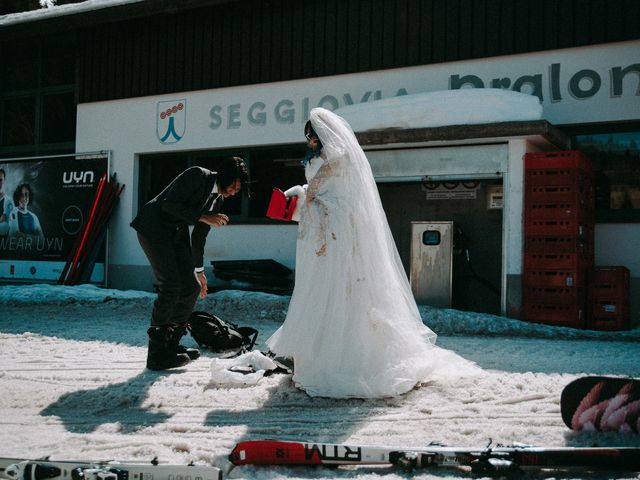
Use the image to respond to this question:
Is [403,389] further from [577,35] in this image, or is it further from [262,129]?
[262,129]

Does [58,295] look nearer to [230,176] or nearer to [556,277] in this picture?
[230,176]

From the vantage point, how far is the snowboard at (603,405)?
344 centimetres

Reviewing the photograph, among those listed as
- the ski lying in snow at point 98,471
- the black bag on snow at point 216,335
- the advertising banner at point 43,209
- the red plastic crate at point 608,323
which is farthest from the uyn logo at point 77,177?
the ski lying in snow at point 98,471

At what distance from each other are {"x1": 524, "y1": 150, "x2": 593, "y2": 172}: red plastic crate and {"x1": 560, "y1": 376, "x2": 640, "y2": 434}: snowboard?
513 cm

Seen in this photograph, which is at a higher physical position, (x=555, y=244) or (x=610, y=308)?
(x=555, y=244)

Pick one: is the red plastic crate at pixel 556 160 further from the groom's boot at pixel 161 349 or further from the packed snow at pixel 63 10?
the packed snow at pixel 63 10

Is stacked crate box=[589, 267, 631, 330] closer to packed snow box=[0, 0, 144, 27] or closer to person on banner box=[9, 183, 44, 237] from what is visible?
packed snow box=[0, 0, 144, 27]

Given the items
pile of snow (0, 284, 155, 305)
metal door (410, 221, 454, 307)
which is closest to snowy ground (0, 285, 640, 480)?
metal door (410, 221, 454, 307)

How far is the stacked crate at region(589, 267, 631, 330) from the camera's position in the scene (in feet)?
26.9

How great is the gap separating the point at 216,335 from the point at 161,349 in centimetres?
105

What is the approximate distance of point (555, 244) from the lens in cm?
818

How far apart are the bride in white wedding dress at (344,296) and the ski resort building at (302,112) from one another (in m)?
4.10

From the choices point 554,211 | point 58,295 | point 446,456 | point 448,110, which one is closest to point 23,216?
point 58,295

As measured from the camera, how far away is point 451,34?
33.4 ft
